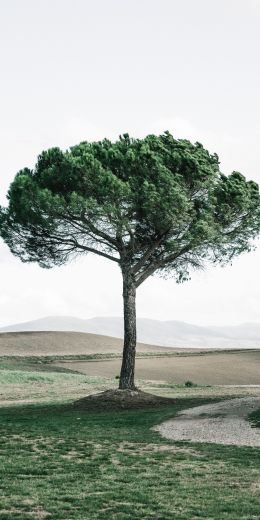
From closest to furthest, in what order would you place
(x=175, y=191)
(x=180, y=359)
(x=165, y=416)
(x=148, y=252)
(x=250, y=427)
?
(x=250, y=427) → (x=165, y=416) → (x=175, y=191) → (x=148, y=252) → (x=180, y=359)

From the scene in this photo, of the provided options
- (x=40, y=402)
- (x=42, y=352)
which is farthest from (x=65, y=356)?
(x=40, y=402)

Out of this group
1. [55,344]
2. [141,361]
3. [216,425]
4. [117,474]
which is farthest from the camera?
[55,344]

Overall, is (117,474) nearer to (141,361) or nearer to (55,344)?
(141,361)

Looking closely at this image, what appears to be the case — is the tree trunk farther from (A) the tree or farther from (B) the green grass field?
(B) the green grass field

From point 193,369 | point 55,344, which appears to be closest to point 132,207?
point 193,369

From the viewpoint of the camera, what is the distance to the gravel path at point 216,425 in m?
19.9

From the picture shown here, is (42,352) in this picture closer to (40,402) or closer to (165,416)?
(40,402)

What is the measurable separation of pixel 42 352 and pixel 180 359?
15.5 meters

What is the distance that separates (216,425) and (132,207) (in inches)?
502

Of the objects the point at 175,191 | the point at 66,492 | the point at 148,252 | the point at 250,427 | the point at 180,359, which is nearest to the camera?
the point at 66,492

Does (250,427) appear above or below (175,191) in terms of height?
below

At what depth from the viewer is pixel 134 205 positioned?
31.3 metres

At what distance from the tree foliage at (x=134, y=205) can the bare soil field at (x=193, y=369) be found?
56.1ft

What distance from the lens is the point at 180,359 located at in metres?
65.6
